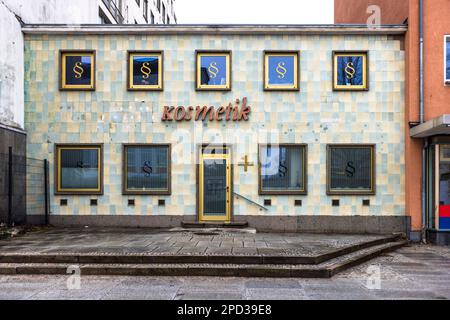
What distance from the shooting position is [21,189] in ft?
44.4

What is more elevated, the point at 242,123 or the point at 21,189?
the point at 242,123

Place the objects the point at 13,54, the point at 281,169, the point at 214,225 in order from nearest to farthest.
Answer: the point at 13,54, the point at 214,225, the point at 281,169

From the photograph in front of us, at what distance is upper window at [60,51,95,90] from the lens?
560 inches

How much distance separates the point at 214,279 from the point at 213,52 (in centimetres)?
800

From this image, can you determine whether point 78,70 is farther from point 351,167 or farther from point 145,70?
point 351,167

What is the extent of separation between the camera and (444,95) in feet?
44.5

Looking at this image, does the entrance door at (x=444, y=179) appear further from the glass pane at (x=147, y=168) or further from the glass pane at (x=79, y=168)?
the glass pane at (x=79, y=168)

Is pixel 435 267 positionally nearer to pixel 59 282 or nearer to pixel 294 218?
pixel 294 218

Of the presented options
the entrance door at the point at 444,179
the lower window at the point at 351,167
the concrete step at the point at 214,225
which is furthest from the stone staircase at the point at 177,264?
the entrance door at the point at 444,179

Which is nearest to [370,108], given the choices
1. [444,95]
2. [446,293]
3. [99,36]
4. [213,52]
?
[444,95]

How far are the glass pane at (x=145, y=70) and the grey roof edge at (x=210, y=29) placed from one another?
2.75ft

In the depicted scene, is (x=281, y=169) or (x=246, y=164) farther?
(x=281, y=169)

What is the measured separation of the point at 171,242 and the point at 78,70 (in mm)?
6754

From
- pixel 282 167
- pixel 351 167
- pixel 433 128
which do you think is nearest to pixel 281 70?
pixel 282 167
